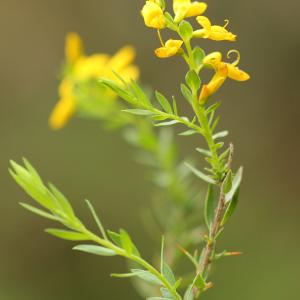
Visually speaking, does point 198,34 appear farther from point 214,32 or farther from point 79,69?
point 79,69

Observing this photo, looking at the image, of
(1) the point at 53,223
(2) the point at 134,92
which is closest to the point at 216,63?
A: (2) the point at 134,92

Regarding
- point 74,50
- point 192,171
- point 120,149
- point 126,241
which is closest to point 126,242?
point 126,241

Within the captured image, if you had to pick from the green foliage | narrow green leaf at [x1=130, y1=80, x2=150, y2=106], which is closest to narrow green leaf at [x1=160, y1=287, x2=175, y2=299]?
the green foliage

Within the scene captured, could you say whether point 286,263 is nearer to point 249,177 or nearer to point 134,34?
point 249,177

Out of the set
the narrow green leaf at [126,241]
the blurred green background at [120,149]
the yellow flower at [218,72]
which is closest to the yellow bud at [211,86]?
the yellow flower at [218,72]

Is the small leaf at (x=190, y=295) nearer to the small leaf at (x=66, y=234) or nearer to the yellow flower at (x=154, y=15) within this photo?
the small leaf at (x=66, y=234)

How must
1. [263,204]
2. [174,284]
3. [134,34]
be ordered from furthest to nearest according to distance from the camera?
1. [134,34]
2. [263,204]
3. [174,284]

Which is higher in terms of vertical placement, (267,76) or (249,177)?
(267,76)

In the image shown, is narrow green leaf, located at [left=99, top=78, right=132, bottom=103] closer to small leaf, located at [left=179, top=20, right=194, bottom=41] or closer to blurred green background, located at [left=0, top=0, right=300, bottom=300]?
small leaf, located at [left=179, top=20, right=194, bottom=41]
